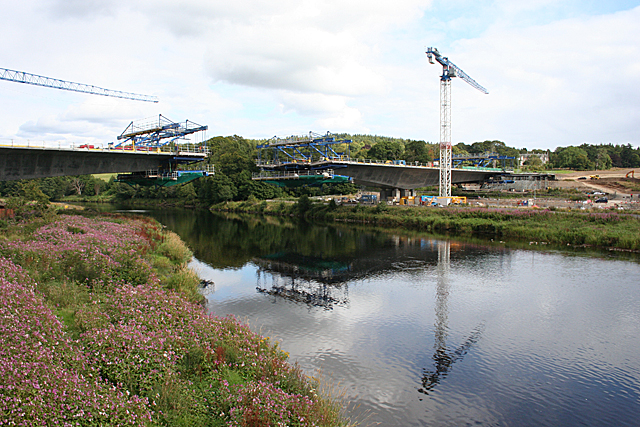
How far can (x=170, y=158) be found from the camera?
55531 millimetres

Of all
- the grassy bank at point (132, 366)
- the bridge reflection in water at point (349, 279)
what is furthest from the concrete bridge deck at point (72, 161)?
the grassy bank at point (132, 366)

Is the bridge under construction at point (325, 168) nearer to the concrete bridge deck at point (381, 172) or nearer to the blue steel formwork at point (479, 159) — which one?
the concrete bridge deck at point (381, 172)

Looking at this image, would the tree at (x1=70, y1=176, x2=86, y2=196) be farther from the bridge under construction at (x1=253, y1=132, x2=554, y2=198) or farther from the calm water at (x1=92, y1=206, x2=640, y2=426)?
the calm water at (x1=92, y1=206, x2=640, y2=426)

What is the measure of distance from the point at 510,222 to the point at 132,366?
4833 centimetres

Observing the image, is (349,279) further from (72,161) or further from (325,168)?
(325,168)

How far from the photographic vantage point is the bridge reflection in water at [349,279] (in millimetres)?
16672

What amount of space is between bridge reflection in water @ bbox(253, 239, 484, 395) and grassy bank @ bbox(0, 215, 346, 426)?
623 centimetres

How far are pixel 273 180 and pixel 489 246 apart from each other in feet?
127

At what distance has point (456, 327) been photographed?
19562 mm

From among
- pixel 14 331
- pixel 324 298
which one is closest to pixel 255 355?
pixel 14 331

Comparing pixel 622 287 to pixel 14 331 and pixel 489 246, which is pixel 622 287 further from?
pixel 14 331

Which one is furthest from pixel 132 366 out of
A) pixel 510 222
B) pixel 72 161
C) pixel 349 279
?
pixel 510 222

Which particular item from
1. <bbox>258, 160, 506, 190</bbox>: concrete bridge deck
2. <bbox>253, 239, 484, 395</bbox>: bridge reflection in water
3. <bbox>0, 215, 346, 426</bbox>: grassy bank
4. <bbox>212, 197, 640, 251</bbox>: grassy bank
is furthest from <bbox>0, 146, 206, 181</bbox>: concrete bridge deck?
<bbox>0, 215, 346, 426</bbox>: grassy bank

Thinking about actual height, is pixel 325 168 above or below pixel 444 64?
below
